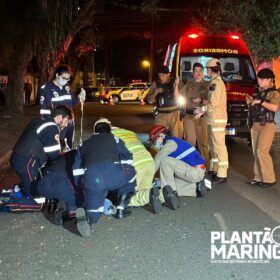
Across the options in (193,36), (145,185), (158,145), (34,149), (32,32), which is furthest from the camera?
(193,36)

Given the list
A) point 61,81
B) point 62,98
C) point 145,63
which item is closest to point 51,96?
point 62,98

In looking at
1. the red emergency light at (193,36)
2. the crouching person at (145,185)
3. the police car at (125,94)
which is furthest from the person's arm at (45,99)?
the police car at (125,94)

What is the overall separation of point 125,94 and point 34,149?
28.5m

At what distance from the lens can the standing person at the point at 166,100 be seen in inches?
304

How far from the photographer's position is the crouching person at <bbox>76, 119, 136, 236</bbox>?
4918 mm

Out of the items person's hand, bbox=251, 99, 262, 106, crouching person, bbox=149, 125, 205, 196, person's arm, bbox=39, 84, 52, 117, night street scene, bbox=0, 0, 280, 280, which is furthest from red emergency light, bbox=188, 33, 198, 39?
crouching person, bbox=149, 125, 205, 196

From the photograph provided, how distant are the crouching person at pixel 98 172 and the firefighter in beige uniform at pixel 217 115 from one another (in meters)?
Answer: 2.28

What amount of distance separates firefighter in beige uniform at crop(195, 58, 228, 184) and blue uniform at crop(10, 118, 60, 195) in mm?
2616

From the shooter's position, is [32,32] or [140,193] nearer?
[32,32]

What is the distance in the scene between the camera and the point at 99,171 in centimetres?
494

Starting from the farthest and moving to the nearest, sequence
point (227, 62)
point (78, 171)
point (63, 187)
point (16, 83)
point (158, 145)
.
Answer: point (16, 83)
point (227, 62)
point (158, 145)
point (63, 187)
point (78, 171)

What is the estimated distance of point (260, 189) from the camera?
6898 mm

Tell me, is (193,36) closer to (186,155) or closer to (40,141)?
(186,155)

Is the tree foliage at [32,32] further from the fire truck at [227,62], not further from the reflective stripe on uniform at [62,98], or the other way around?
the fire truck at [227,62]
